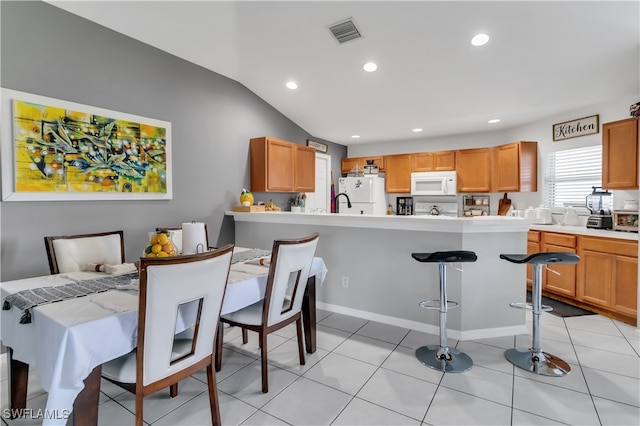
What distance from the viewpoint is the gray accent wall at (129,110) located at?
2500 millimetres

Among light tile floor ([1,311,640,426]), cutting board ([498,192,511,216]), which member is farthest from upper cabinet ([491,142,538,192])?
light tile floor ([1,311,640,426])

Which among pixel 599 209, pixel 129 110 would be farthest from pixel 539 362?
pixel 129 110

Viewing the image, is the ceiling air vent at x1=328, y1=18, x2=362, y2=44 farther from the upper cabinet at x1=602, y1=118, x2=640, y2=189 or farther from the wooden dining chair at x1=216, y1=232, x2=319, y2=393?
the upper cabinet at x1=602, y1=118, x2=640, y2=189

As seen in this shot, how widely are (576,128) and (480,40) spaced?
2.30 metres

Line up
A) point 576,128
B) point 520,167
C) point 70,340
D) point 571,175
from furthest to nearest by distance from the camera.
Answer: point 520,167 < point 571,175 < point 576,128 < point 70,340

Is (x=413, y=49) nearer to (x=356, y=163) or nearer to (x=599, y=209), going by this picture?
(x=599, y=209)

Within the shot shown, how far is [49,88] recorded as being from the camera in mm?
2629

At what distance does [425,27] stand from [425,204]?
3641mm

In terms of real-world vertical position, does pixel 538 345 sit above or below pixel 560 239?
below

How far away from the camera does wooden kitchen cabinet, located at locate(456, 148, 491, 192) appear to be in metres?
5.28

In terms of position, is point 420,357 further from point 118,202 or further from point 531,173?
point 531,173

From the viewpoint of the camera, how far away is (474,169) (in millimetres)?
5402

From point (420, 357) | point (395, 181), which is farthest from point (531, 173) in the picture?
point (420, 357)

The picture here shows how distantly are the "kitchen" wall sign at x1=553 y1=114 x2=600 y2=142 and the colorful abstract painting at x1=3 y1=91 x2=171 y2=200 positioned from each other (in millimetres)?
5051
